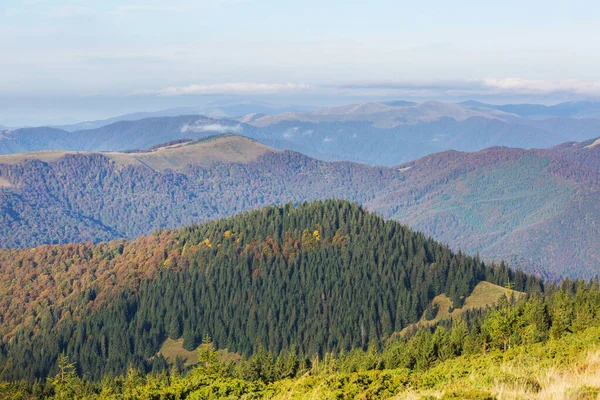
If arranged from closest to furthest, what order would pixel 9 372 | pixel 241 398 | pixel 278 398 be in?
pixel 278 398, pixel 241 398, pixel 9 372

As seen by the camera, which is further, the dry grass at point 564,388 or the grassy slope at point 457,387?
the grassy slope at point 457,387

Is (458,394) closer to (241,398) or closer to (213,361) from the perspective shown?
(241,398)

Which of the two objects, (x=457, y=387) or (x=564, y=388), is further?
(x=457, y=387)

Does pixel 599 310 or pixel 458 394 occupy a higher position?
pixel 458 394

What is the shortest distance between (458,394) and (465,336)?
8982cm

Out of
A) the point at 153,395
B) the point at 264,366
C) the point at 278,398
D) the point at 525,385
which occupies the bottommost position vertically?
the point at 264,366

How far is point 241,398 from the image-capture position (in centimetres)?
3788

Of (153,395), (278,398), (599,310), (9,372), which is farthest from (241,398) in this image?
(9,372)

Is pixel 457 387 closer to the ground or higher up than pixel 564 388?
closer to the ground

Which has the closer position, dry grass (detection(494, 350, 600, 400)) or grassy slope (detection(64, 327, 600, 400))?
dry grass (detection(494, 350, 600, 400))

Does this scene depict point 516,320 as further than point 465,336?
No

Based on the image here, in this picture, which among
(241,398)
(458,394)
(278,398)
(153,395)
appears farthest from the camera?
(153,395)

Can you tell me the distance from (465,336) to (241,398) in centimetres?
8240

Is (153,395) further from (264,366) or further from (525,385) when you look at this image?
(264,366)
